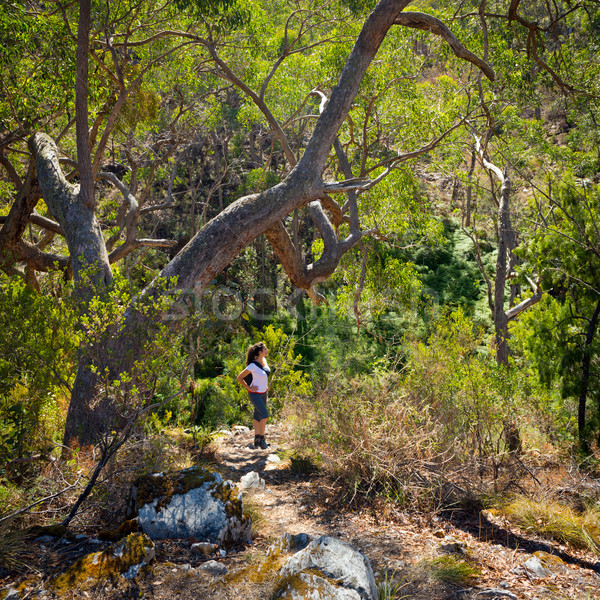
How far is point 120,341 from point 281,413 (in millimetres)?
5081

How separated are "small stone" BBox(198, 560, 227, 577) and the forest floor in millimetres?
40

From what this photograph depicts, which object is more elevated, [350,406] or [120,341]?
[120,341]

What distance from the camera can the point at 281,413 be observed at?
8602 millimetres

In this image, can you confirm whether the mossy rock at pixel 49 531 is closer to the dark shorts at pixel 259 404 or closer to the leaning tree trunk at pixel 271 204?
the leaning tree trunk at pixel 271 204

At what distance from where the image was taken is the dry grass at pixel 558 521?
3.81 metres

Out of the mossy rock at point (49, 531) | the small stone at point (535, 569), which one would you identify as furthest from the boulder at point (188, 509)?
the small stone at point (535, 569)

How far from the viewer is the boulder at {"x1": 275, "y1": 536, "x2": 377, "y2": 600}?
2605 millimetres

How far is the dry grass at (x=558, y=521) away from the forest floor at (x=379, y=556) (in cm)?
9

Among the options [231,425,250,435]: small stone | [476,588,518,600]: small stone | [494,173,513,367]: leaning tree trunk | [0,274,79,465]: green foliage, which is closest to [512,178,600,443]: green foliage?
[494,173,513,367]: leaning tree trunk

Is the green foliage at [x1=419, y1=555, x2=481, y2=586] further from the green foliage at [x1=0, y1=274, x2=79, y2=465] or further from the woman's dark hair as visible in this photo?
the woman's dark hair

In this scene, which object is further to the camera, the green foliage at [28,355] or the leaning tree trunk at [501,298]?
the leaning tree trunk at [501,298]

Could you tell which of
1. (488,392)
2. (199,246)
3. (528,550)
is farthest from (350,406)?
(199,246)

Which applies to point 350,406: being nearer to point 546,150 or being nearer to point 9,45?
point 9,45

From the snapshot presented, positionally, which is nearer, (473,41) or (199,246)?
(199,246)
